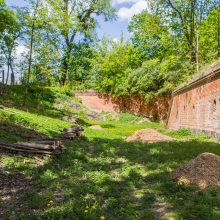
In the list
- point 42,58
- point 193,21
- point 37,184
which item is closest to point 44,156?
point 37,184

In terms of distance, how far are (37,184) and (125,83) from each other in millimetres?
32670

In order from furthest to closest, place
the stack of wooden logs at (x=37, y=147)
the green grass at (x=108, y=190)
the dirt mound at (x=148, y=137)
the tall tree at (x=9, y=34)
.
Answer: the tall tree at (x=9, y=34) → the dirt mound at (x=148, y=137) → the stack of wooden logs at (x=37, y=147) → the green grass at (x=108, y=190)

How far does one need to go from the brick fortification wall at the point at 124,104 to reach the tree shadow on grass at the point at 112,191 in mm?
27799

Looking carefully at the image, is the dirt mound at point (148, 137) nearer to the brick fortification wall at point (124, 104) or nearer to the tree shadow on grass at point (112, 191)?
the tree shadow on grass at point (112, 191)

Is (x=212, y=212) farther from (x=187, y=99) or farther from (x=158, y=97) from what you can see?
(x=158, y=97)

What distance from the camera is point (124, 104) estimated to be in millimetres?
41062

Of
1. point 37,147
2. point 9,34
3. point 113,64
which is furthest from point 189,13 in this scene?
point 37,147

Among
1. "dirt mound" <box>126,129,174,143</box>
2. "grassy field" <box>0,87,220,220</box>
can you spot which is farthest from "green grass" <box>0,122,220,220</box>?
"dirt mound" <box>126,129,174,143</box>

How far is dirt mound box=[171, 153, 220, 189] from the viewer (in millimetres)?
7086

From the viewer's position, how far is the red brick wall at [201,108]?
1652 cm

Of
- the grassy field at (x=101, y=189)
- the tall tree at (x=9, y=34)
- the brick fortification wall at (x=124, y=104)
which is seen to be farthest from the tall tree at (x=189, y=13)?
the grassy field at (x=101, y=189)

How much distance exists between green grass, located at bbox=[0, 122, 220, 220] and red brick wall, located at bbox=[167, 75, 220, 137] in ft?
21.1

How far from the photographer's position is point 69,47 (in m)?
45.5

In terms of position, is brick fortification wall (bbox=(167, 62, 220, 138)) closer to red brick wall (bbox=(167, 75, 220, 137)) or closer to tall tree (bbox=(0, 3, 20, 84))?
red brick wall (bbox=(167, 75, 220, 137))
